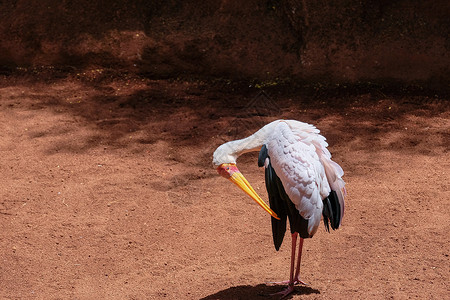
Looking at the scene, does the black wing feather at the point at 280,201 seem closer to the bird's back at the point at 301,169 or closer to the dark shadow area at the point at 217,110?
the bird's back at the point at 301,169

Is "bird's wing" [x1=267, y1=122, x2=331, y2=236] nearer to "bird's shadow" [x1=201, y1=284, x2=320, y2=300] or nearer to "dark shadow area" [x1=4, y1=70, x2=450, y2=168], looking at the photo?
"bird's shadow" [x1=201, y1=284, x2=320, y2=300]

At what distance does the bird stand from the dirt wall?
3650 mm

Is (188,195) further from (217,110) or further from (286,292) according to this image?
(217,110)

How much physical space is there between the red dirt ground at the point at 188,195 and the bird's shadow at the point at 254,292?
1 cm

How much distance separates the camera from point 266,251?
4438mm

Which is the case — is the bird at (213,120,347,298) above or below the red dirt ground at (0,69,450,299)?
above

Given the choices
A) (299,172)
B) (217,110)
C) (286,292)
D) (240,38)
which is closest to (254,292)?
(286,292)

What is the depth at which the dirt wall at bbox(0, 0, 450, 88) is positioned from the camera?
699 centimetres

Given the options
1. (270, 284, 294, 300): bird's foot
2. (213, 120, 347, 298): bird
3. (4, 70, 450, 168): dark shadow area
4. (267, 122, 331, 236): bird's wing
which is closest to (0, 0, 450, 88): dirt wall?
(4, 70, 450, 168): dark shadow area

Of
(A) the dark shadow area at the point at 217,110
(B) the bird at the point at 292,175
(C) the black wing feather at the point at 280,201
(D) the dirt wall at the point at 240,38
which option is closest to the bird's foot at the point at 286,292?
(B) the bird at the point at 292,175

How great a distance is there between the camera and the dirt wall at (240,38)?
699cm

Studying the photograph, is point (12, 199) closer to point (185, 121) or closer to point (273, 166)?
point (185, 121)

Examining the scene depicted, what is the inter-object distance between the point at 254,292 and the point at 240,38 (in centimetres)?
428

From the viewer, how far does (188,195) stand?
5.20 m
